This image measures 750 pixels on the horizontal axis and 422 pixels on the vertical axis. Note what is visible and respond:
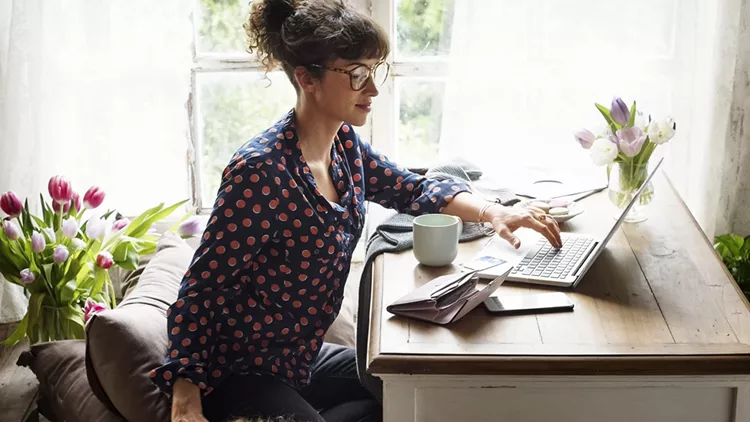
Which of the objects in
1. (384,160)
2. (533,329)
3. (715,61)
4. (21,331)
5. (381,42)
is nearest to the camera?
(533,329)

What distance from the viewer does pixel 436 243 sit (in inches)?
69.1

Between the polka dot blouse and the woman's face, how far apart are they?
0.09 meters

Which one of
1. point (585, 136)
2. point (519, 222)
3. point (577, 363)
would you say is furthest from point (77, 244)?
point (577, 363)

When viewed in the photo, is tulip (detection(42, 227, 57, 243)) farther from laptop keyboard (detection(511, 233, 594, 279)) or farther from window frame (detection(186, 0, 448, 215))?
laptop keyboard (detection(511, 233, 594, 279))

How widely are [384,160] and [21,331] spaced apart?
1.10m

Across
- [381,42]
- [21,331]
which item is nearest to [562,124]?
[381,42]

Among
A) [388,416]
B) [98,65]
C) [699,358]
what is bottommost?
[388,416]

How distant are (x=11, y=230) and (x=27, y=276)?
0.12 m

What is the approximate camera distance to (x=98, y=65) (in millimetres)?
2736

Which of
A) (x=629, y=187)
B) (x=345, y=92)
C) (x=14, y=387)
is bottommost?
(x=14, y=387)

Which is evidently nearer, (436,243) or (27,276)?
(436,243)

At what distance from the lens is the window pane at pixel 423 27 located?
9.13 feet

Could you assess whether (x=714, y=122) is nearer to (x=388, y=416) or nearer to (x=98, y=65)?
(x=388, y=416)

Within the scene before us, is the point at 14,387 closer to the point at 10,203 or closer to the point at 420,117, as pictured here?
the point at 10,203
